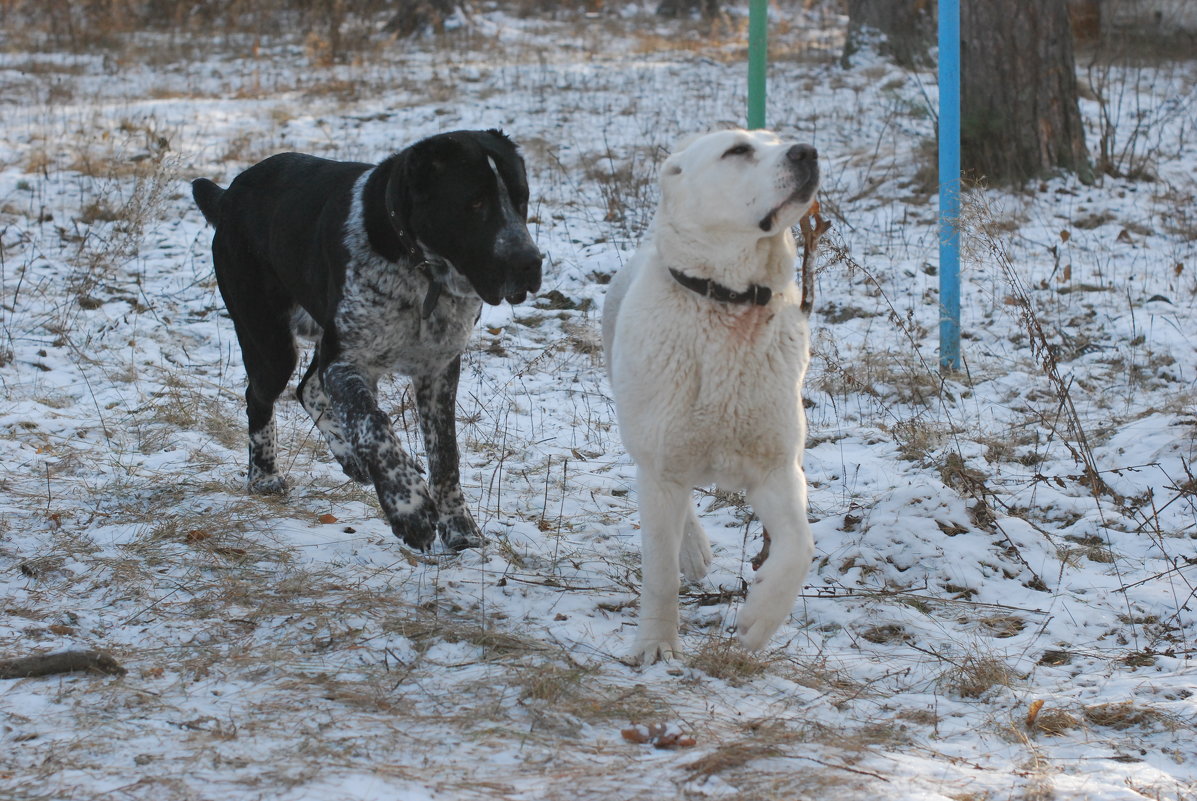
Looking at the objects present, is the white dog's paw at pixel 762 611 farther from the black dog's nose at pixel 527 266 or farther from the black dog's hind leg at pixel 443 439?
the black dog's hind leg at pixel 443 439

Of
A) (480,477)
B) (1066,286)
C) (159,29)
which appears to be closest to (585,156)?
(1066,286)

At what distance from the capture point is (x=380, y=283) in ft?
13.0

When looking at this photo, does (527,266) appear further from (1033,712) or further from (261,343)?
(1033,712)

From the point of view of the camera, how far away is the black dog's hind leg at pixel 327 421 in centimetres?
421

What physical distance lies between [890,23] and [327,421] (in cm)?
1070

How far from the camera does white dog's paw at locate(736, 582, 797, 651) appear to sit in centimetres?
287

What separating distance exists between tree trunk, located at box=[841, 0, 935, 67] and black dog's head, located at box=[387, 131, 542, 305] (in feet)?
33.4

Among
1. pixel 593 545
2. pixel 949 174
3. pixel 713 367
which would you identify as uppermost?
pixel 949 174

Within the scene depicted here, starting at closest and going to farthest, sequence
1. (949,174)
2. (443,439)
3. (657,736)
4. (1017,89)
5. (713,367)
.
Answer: (657,736) < (713,367) < (443,439) < (949,174) < (1017,89)

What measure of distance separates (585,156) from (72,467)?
6.02 m

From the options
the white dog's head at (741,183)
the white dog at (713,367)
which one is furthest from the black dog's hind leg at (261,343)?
the white dog's head at (741,183)

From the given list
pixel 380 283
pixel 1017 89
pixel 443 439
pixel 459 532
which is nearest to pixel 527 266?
pixel 380 283

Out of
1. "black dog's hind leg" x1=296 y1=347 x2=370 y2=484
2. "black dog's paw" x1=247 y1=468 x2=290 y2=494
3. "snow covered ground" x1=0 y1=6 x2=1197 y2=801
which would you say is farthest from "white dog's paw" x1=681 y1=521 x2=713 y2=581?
"black dog's paw" x1=247 y1=468 x2=290 y2=494

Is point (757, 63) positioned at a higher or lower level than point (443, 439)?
higher
